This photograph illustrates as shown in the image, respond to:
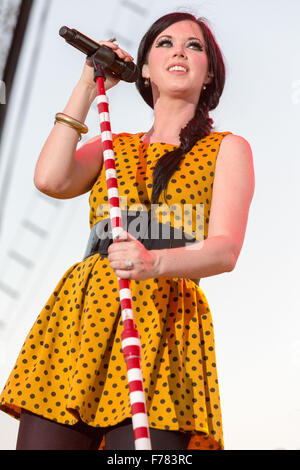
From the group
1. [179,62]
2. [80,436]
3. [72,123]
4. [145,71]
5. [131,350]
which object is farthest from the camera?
[145,71]

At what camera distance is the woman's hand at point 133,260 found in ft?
3.55

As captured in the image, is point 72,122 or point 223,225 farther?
point 72,122

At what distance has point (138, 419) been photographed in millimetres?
1022

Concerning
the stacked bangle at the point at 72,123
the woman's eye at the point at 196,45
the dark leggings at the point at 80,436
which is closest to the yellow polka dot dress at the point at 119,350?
the dark leggings at the point at 80,436

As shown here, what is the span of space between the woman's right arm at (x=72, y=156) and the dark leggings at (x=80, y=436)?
481 mm

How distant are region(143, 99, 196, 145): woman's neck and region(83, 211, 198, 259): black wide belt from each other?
11.0 inches

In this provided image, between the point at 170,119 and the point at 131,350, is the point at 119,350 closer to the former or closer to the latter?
the point at 131,350

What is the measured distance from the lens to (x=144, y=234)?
50.6 inches

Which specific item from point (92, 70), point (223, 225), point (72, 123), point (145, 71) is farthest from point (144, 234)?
point (145, 71)

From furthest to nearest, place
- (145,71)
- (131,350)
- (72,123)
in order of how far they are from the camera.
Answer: (145,71) → (72,123) → (131,350)

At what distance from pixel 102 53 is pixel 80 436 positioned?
79cm

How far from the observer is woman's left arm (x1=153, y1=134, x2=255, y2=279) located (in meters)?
1.13

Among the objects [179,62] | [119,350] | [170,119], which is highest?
[179,62]
